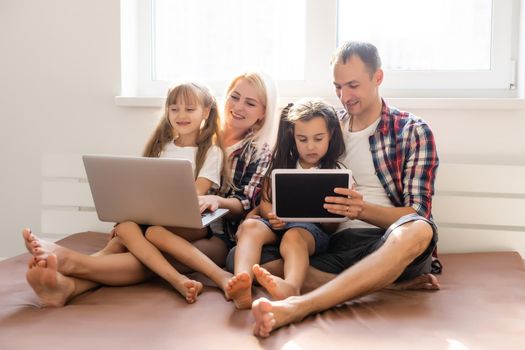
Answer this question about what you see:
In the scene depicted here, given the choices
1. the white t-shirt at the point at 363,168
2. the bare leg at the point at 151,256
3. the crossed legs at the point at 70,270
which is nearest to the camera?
the crossed legs at the point at 70,270

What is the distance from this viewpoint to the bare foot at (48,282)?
1.56 meters

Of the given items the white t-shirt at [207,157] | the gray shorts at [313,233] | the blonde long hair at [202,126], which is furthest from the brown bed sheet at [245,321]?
the blonde long hair at [202,126]

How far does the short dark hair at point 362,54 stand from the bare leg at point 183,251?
2.21ft

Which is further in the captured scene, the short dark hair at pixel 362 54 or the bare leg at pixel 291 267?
the short dark hair at pixel 362 54

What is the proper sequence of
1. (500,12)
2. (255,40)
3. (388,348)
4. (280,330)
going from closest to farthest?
1. (388,348)
2. (280,330)
3. (500,12)
4. (255,40)

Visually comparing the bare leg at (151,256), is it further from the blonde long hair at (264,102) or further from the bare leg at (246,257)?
the blonde long hair at (264,102)

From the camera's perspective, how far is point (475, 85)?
237 centimetres

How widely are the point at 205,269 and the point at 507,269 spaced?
0.88 metres

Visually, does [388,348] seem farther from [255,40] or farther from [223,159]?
[255,40]

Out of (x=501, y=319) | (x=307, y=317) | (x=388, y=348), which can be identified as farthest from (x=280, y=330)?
(x=501, y=319)

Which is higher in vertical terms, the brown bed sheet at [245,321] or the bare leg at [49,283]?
the bare leg at [49,283]

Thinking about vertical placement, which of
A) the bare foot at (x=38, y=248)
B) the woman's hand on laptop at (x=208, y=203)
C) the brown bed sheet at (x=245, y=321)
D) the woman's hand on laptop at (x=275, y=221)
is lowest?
the brown bed sheet at (x=245, y=321)

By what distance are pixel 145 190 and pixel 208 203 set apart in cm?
21

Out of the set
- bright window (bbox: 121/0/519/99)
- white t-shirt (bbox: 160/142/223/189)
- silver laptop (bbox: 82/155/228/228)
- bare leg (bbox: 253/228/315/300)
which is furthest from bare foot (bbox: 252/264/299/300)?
bright window (bbox: 121/0/519/99)
